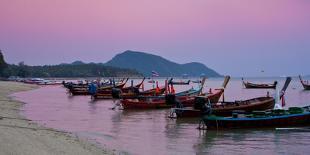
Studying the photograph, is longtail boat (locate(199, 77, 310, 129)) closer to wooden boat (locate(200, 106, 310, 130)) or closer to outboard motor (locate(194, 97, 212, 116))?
wooden boat (locate(200, 106, 310, 130))

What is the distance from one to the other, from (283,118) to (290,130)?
2.54ft

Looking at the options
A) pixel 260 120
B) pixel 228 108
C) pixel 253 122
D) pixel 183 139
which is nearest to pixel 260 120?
pixel 260 120

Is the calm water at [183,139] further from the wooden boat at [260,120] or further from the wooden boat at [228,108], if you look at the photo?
the wooden boat at [228,108]

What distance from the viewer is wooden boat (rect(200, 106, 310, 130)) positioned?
22.5 metres

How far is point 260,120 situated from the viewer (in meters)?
22.8

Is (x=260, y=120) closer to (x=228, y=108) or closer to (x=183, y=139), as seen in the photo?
(x=183, y=139)

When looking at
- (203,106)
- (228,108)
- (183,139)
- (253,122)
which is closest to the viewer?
(183,139)

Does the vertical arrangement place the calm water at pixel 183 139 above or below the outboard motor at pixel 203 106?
below

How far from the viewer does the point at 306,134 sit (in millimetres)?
21344

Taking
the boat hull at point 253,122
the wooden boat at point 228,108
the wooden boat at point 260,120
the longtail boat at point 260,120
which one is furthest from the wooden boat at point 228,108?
the boat hull at point 253,122

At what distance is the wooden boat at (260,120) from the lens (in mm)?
22531

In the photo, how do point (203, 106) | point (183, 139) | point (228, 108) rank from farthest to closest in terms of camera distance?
point (228, 108) → point (203, 106) → point (183, 139)

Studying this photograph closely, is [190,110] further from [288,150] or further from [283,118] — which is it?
[288,150]

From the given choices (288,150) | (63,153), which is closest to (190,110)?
(288,150)
